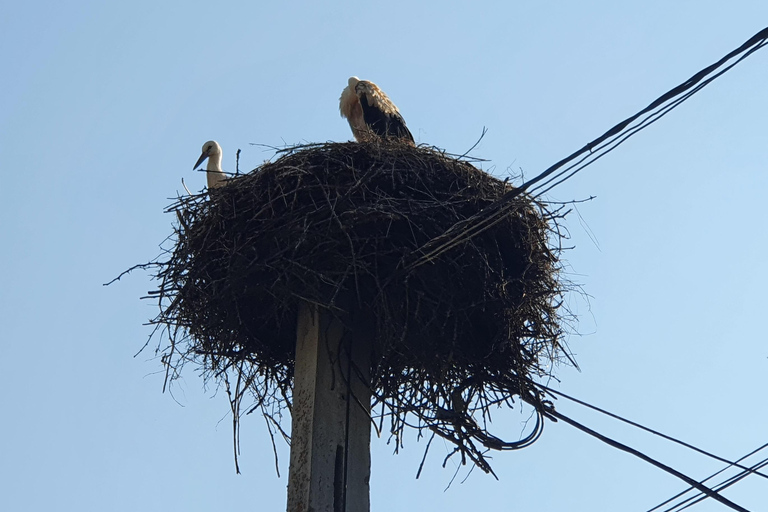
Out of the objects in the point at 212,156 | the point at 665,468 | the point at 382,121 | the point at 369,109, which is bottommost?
the point at 665,468

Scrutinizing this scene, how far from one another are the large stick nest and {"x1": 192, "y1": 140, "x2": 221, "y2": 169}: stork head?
285 centimetres

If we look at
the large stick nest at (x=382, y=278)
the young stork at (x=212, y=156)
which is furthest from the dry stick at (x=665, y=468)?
the young stork at (x=212, y=156)

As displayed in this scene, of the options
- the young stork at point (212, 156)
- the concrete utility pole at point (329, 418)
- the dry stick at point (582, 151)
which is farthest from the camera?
the young stork at point (212, 156)

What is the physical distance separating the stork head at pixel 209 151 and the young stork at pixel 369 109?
1338mm

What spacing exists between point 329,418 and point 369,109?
5316 millimetres

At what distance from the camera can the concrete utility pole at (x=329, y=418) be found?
188 inches

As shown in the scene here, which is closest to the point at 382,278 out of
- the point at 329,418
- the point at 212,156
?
the point at 329,418

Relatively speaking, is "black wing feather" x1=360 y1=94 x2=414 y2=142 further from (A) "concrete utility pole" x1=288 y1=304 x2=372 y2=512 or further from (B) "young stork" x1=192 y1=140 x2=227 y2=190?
(A) "concrete utility pole" x1=288 y1=304 x2=372 y2=512

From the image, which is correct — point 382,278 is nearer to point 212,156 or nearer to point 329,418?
point 329,418

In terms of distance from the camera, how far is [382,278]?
5352 millimetres

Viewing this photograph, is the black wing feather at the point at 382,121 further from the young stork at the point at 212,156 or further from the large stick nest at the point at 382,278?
the large stick nest at the point at 382,278

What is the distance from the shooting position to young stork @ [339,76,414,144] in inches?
383

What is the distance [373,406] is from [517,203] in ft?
4.07

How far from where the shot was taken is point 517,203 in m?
5.15
